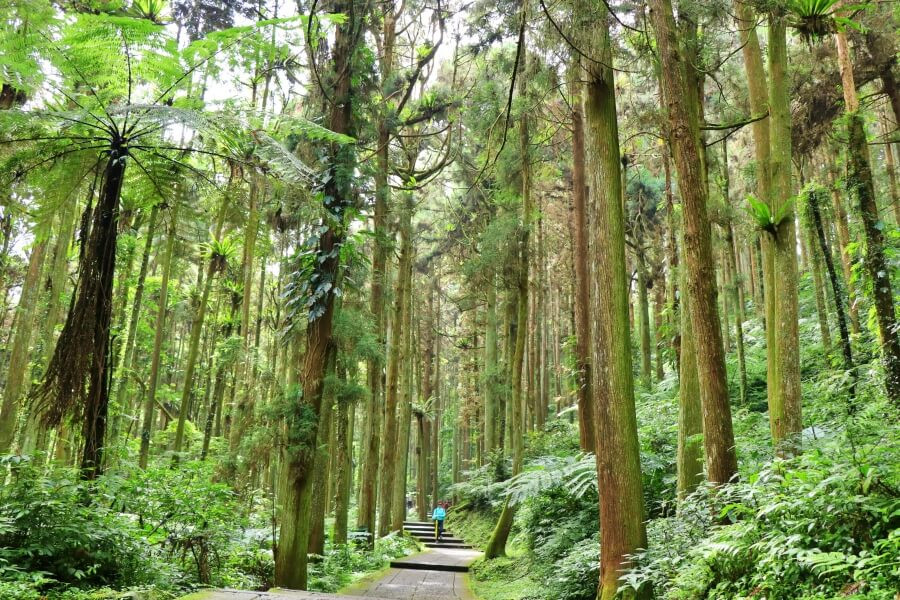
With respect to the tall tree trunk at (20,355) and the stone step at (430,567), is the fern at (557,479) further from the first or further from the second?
the tall tree trunk at (20,355)

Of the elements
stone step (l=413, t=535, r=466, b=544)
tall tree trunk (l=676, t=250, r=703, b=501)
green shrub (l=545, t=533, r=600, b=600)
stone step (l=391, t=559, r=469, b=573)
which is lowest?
stone step (l=413, t=535, r=466, b=544)

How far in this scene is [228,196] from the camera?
7.14m

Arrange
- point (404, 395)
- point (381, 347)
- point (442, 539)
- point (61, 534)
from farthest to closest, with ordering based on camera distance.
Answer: point (404, 395), point (442, 539), point (381, 347), point (61, 534)

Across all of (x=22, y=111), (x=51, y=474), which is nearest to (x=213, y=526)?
(x=51, y=474)

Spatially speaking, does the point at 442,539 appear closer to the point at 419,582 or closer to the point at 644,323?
the point at 419,582

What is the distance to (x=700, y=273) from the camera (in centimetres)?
576

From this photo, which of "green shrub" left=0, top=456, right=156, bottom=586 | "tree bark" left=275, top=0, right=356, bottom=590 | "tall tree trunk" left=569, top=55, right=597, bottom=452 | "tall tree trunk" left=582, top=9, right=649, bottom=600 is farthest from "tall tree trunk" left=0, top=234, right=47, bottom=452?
"tall tree trunk" left=569, top=55, right=597, bottom=452

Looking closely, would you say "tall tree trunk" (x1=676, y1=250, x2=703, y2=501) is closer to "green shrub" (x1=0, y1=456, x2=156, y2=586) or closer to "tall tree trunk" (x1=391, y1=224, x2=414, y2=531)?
"green shrub" (x1=0, y1=456, x2=156, y2=586)

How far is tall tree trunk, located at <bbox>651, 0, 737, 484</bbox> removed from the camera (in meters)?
5.58

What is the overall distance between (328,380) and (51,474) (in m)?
3.52

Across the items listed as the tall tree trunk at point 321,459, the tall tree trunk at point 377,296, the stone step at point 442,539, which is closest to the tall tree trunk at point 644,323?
the stone step at point 442,539

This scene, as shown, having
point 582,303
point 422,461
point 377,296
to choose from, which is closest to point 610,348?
point 582,303

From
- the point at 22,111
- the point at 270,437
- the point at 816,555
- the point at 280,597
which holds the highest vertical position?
the point at 22,111

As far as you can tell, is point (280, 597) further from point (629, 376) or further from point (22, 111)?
point (22, 111)
